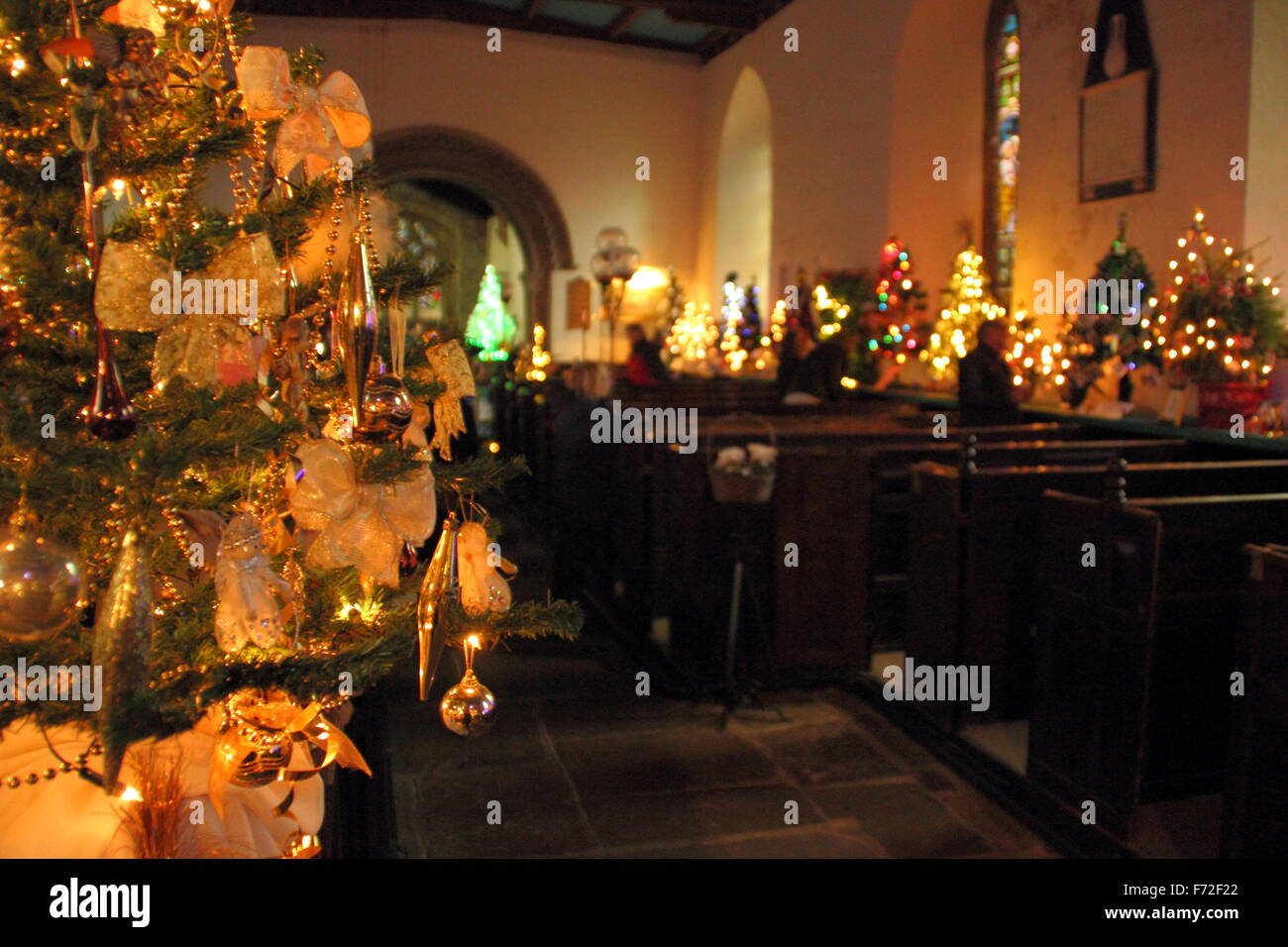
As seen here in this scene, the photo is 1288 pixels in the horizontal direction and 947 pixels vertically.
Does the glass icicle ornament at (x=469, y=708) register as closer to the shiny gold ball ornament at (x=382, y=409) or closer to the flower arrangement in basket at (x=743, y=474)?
the shiny gold ball ornament at (x=382, y=409)

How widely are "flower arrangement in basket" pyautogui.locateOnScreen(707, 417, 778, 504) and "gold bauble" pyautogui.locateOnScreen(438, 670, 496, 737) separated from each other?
2.73m

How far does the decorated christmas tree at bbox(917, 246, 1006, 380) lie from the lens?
8.54 meters

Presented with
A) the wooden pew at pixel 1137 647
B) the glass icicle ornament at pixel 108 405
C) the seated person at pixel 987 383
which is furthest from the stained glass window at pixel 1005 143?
the glass icicle ornament at pixel 108 405

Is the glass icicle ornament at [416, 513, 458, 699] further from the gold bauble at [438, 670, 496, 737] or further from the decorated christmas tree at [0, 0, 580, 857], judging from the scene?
the gold bauble at [438, 670, 496, 737]

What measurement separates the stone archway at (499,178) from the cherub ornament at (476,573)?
11935mm

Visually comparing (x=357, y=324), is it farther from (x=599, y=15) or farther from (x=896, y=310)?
(x=599, y=15)

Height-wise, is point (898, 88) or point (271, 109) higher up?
point (898, 88)

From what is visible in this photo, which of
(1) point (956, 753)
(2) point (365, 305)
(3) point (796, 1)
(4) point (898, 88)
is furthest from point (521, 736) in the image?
(3) point (796, 1)

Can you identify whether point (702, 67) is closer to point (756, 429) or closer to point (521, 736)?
point (756, 429)

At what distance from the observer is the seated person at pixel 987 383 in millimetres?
6633

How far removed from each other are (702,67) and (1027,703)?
1175 cm

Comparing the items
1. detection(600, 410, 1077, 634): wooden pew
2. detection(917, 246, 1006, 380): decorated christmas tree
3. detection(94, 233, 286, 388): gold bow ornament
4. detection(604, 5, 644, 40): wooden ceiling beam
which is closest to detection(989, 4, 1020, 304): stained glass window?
detection(917, 246, 1006, 380): decorated christmas tree

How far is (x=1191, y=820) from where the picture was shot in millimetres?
3193
